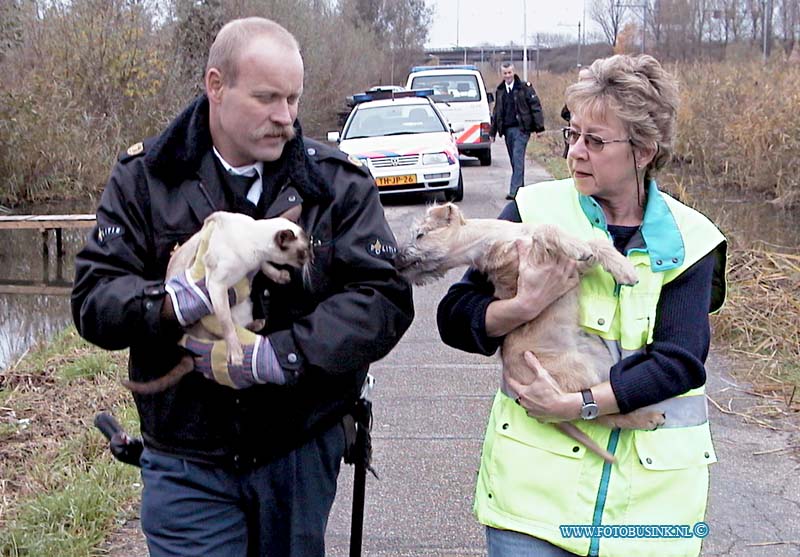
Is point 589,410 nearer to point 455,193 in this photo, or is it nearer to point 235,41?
point 235,41

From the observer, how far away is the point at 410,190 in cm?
1600

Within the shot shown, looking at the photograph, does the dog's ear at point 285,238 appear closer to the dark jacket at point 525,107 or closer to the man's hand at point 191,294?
the man's hand at point 191,294

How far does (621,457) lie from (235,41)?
1.70 metres

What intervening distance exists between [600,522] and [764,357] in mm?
5347

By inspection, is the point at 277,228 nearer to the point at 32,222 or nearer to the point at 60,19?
the point at 32,222

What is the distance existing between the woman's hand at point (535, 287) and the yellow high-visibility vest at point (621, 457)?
0.28 ft

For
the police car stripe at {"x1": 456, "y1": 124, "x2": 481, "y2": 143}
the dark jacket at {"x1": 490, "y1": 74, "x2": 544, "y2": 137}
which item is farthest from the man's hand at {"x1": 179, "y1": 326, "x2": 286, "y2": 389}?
the police car stripe at {"x1": 456, "y1": 124, "x2": 481, "y2": 143}

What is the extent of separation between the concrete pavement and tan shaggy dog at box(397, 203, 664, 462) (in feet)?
3.01

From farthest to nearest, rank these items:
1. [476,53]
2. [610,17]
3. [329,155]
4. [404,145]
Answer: [476,53]
[610,17]
[404,145]
[329,155]

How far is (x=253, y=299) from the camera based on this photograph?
2.89m

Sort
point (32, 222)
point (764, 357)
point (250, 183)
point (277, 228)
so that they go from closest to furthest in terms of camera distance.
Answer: point (277, 228)
point (250, 183)
point (764, 357)
point (32, 222)

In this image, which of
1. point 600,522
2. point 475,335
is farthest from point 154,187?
point 600,522

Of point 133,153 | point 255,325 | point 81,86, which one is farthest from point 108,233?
point 81,86

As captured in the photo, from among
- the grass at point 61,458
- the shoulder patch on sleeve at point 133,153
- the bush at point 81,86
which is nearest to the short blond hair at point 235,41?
the shoulder patch on sleeve at point 133,153
